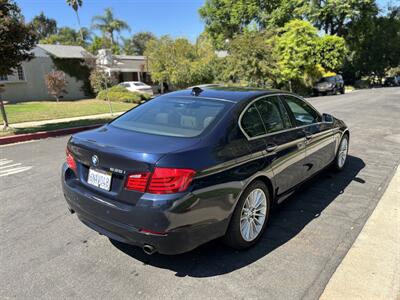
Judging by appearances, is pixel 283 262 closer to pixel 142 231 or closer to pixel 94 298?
pixel 142 231

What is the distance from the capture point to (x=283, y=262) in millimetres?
3236

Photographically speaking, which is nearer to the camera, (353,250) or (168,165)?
(168,165)

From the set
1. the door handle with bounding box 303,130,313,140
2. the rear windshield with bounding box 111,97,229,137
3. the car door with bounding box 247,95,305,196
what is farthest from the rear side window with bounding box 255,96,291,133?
the rear windshield with bounding box 111,97,229,137

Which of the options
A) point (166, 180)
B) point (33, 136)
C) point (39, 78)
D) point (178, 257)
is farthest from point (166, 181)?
point (39, 78)

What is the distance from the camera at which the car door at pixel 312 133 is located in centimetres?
444

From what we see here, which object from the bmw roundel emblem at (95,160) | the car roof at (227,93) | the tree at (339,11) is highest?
the tree at (339,11)

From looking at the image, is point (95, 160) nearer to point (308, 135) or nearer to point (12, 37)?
point (308, 135)

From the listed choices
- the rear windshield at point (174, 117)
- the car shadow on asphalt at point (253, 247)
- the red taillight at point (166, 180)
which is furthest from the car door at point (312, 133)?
the red taillight at point (166, 180)

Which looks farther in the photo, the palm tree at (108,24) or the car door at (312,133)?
the palm tree at (108,24)

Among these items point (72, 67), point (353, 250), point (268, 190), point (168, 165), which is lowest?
point (353, 250)

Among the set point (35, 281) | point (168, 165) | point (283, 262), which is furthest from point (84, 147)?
point (283, 262)

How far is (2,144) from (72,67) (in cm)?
2184

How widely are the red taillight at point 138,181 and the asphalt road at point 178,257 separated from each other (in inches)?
33.6

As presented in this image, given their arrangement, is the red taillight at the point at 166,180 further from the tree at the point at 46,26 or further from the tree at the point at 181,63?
the tree at the point at 46,26
